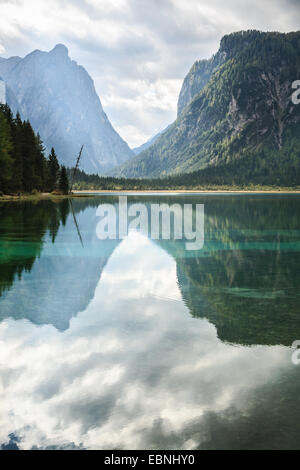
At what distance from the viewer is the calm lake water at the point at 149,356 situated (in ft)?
17.5

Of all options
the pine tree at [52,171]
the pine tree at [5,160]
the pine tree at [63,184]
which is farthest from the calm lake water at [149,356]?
the pine tree at [52,171]

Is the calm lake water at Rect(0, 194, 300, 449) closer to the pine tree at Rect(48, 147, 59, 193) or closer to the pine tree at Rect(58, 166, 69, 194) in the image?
the pine tree at Rect(58, 166, 69, 194)

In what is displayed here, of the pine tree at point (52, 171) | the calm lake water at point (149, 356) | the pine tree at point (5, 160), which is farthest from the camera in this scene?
the pine tree at point (52, 171)

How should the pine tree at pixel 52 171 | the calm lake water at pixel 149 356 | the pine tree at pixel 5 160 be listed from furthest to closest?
the pine tree at pixel 52 171 → the pine tree at pixel 5 160 → the calm lake water at pixel 149 356

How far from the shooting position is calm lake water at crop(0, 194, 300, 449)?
17.5 feet

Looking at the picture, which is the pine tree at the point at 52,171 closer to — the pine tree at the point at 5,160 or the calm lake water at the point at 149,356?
the pine tree at the point at 5,160

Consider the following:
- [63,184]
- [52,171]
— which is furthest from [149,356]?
[52,171]

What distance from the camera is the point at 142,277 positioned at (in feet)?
50.1

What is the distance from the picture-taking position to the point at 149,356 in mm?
7754

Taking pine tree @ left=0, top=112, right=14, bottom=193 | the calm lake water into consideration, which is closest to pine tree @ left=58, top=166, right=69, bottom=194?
pine tree @ left=0, top=112, right=14, bottom=193

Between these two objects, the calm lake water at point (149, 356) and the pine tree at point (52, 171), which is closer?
the calm lake water at point (149, 356)

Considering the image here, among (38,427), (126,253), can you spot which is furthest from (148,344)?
(126,253)
